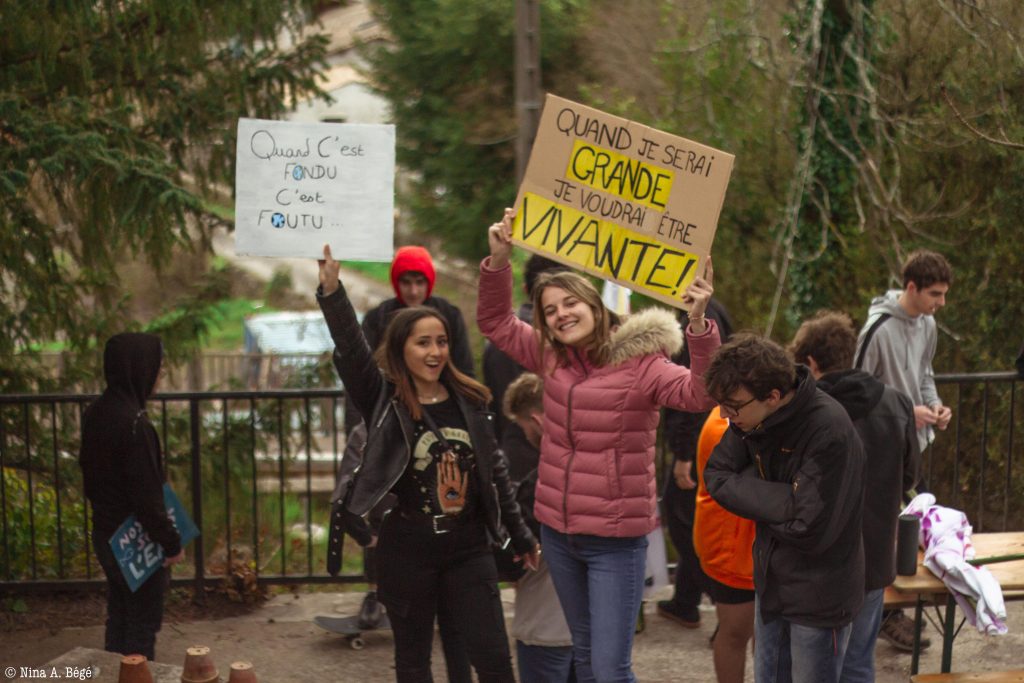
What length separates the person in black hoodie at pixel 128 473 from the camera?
4.70 metres

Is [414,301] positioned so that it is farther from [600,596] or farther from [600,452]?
[600,596]

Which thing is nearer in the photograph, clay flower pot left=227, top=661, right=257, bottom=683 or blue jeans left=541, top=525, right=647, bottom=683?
clay flower pot left=227, top=661, right=257, bottom=683

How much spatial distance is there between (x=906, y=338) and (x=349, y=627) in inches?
126

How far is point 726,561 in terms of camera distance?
4.34m

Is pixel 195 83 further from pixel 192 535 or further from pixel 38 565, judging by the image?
pixel 192 535

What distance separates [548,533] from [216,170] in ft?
→ 14.3

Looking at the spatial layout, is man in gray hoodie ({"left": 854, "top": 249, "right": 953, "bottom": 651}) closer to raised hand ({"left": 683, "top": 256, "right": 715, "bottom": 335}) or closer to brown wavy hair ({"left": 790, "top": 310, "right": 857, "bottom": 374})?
brown wavy hair ({"left": 790, "top": 310, "right": 857, "bottom": 374})

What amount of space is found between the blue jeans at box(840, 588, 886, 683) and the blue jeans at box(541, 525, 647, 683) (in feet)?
2.62

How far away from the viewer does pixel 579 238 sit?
447cm

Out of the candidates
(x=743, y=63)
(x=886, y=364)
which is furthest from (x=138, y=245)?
(x=743, y=63)

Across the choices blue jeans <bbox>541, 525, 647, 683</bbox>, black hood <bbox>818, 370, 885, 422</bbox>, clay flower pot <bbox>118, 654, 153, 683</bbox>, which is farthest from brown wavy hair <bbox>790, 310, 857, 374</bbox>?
clay flower pot <bbox>118, 654, 153, 683</bbox>

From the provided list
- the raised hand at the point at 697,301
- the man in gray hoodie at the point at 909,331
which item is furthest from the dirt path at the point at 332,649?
the raised hand at the point at 697,301

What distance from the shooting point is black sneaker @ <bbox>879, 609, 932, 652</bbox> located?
564cm

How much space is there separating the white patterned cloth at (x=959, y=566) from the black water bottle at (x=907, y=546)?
3.7 inches
